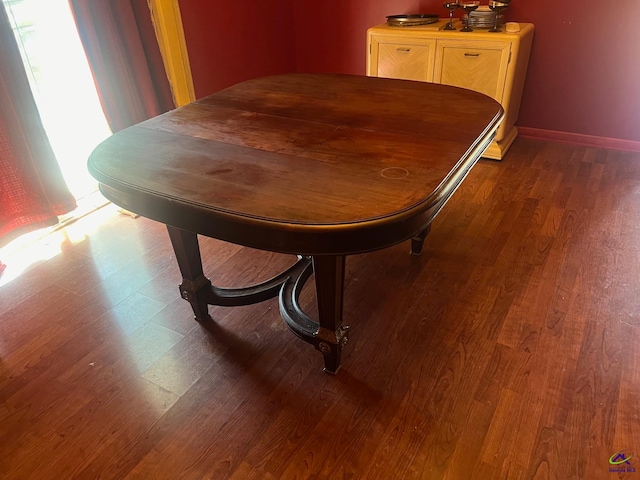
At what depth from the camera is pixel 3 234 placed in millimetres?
2268

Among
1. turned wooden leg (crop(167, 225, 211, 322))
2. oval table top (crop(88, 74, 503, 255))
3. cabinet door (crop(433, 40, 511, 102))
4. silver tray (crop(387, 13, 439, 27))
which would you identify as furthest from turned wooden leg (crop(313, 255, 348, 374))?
silver tray (crop(387, 13, 439, 27))

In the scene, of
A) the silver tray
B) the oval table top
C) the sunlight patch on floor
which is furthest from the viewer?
the silver tray

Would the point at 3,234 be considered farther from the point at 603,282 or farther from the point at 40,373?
the point at 603,282

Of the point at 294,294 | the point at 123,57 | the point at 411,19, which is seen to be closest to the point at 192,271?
the point at 294,294

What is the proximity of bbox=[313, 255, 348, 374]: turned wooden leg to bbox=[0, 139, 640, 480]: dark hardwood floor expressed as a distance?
106 millimetres

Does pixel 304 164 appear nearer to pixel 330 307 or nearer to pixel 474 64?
pixel 330 307

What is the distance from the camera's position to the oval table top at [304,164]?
1.11 m

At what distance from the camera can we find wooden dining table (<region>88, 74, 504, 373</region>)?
3.66ft

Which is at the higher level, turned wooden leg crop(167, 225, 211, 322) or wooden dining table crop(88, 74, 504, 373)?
wooden dining table crop(88, 74, 504, 373)

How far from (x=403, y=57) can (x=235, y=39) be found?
1145 millimetres

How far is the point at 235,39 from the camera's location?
3.31m

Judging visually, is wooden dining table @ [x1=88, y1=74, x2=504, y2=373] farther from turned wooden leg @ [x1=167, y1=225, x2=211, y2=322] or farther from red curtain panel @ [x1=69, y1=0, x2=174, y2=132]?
red curtain panel @ [x1=69, y1=0, x2=174, y2=132]

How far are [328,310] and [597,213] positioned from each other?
69.6 inches

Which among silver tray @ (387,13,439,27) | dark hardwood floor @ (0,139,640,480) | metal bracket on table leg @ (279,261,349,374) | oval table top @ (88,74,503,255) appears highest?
silver tray @ (387,13,439,27)
